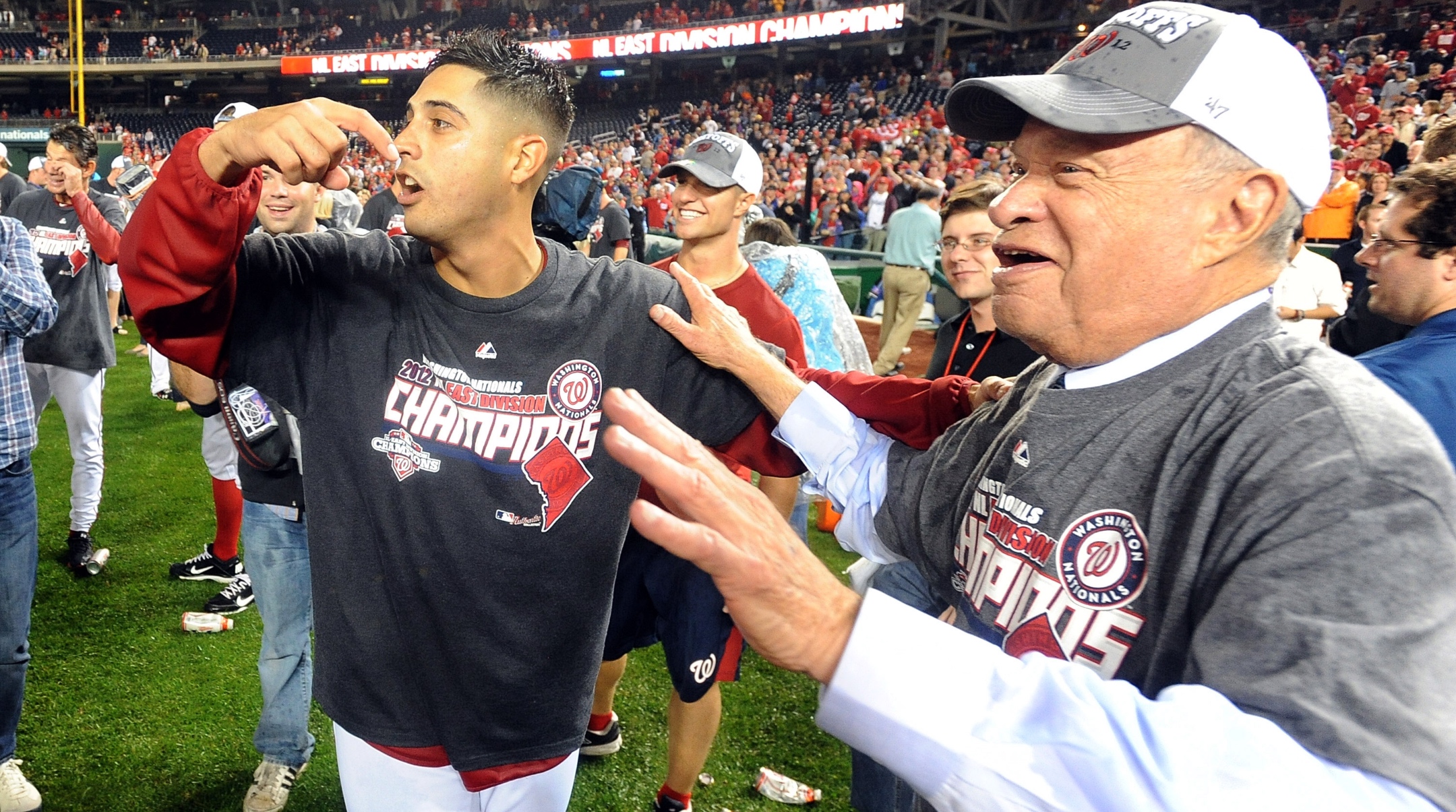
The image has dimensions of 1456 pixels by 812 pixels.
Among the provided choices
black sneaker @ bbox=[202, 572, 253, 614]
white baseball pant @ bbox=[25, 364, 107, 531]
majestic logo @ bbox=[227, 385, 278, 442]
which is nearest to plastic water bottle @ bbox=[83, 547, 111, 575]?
white baseball pant @ bbox=[25, 364, 107, 531]

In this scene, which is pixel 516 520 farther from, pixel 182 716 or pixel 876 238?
pixel 876 238

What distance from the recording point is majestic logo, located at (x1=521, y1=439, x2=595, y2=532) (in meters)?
1.73

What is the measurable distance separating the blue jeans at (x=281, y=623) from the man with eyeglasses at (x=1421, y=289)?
333cm

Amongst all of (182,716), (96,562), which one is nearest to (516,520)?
(182,716)

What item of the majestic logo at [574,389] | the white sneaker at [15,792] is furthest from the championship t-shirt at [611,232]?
the majestic logo at [574,389]

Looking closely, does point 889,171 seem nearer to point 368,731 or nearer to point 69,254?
point 69,254

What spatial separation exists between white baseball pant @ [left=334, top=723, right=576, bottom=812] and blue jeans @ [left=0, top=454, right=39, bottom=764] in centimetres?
193

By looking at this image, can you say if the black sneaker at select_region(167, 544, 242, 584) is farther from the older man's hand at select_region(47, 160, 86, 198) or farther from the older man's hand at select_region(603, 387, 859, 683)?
the older man's hand at select_region(603, 387, 859, 683)

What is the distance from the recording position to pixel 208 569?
4934mm

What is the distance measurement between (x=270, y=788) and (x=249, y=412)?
4.40ft

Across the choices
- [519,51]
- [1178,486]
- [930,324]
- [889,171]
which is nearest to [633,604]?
[519,51]

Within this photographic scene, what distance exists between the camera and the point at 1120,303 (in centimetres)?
112

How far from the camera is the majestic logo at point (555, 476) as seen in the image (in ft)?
5.68

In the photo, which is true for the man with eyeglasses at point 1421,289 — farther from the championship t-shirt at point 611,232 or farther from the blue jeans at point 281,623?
the championship t-shirt at point 611,232
